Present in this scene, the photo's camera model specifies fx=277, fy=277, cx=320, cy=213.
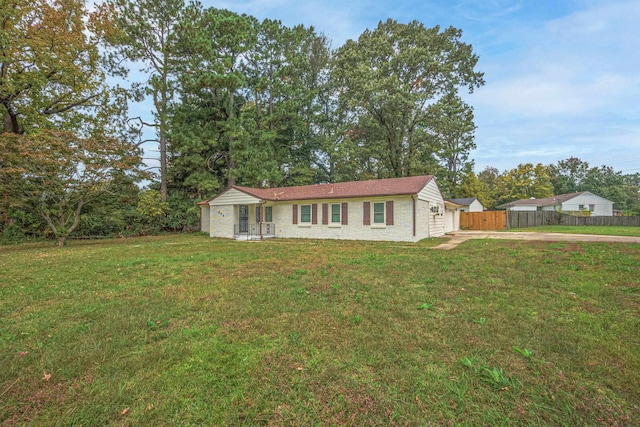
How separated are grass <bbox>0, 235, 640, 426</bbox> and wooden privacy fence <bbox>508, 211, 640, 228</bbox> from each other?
2107cm

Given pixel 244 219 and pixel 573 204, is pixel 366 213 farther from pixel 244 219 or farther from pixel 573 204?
pixel 573 204

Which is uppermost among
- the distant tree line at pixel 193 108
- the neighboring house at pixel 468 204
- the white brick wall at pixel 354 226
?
the distant tree line at pixel 193 108

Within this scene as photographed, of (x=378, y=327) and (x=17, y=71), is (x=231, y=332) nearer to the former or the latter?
(x=378, y=327)

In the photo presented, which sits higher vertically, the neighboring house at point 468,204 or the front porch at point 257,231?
the neighboring house at point 468,204

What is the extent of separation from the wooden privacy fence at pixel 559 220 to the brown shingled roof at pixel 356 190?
1399 centimetres

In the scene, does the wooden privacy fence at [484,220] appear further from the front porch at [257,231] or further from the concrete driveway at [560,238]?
the front porch at [257,231]

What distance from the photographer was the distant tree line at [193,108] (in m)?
13.9

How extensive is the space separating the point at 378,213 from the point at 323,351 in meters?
12.1

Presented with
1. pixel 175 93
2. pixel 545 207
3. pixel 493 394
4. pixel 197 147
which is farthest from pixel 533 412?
pixel 545 207

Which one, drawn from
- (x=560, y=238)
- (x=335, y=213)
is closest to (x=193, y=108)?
(x=335, y=213)

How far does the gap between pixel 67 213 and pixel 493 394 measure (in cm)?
1773

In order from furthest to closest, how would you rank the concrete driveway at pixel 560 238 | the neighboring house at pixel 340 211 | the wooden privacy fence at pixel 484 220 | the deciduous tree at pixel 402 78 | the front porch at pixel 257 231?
1. the wooden privacy fence at pixel 484 220
2. the deciduous tree at pixel 402 78
3. the front porch at pixel 257 231
4. the neighboring house at pixel 340 211
5. the concrete driveway at pixel 560 238

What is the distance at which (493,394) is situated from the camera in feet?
7.50

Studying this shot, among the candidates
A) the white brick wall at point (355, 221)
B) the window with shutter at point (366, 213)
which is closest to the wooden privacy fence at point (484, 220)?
the white brick wall at point (355, 221)
